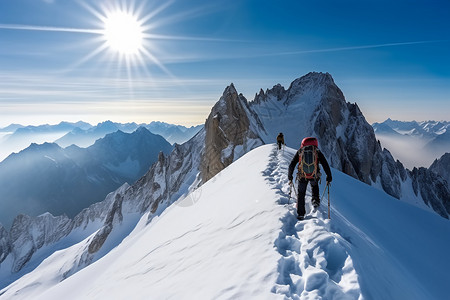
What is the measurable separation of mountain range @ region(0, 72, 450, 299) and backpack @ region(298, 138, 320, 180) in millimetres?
1460

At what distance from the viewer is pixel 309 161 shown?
8641 millimetres

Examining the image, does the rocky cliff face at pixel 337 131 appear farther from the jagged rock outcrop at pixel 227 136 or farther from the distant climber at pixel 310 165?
the distant climber at pixel 310 165

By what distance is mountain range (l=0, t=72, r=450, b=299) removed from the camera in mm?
6148

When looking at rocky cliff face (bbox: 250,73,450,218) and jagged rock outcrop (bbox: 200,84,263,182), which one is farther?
rocky cliff face (bbox: 250,73,450,218)

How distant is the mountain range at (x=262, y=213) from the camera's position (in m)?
6.15

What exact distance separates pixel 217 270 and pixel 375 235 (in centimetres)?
850

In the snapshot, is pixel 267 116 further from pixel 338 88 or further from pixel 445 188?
pixel 445 188

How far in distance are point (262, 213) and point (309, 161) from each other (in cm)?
250


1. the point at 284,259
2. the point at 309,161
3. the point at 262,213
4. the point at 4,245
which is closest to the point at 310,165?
the point at 309,161

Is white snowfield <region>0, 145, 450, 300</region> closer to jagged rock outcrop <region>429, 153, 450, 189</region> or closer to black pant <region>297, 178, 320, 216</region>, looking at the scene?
black pant <region>297, 178, 320, 216</region>

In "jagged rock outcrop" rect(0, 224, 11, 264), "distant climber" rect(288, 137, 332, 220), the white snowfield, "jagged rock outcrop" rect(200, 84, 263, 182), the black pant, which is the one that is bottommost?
"jagged rock outcrop" rect(0, 224, 11, 264)

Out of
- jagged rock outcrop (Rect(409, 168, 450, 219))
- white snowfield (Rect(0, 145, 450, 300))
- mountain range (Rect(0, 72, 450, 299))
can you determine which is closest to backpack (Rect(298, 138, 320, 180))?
white snowfield (Rect(0, 145, 450, 300))

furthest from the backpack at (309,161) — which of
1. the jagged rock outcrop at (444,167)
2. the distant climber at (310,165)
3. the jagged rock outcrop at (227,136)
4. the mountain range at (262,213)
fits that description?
the jagged rock outcrop at (444,167)

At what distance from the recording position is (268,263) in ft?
18.5
